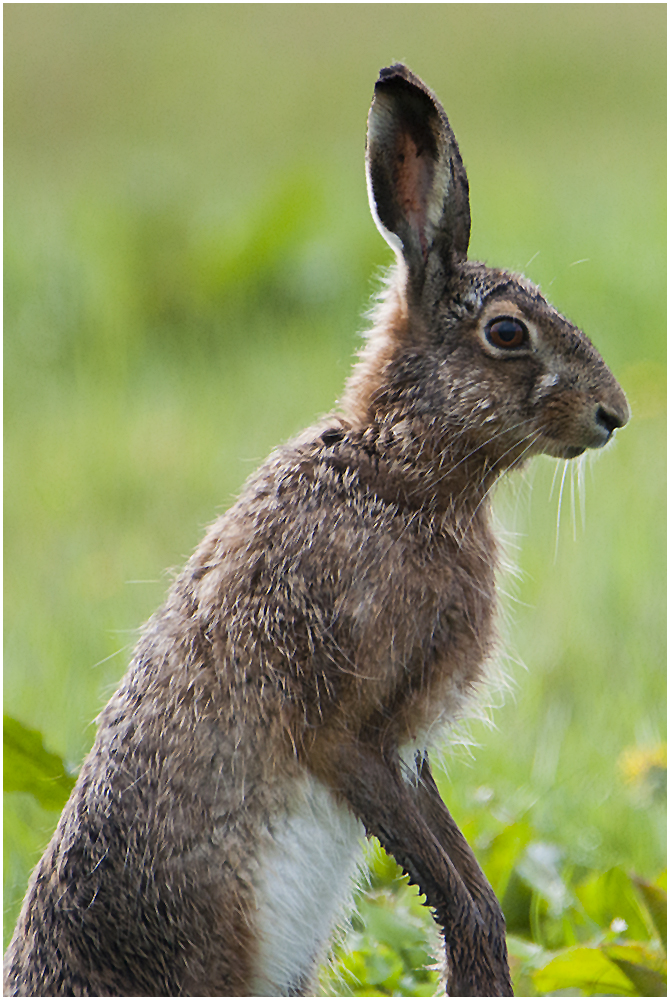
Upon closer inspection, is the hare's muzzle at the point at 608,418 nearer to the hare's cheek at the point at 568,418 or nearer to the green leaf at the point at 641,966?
the hare's cheek at the point at 568,418

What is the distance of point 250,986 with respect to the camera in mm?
2941

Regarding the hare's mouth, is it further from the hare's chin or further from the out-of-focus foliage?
the out-of-focus foliage

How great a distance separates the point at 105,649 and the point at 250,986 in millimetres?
2596

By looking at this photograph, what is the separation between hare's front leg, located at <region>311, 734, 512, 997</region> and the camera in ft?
9.37

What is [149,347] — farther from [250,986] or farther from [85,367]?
[250,986]

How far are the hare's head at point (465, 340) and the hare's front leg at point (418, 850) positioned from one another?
2.50ft

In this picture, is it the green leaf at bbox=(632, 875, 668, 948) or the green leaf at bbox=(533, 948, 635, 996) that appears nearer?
the green leaf at bbox=(533, 948, 635, 996)

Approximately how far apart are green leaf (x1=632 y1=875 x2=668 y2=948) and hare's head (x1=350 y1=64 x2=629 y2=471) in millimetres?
1261

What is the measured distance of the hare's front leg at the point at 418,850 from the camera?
2.86 m

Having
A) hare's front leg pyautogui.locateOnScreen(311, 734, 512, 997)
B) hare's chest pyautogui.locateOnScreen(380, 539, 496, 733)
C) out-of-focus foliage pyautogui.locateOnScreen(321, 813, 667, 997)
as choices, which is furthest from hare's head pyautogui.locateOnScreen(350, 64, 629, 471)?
out-of-focus foliage pyautogui.locateOnScreen(321, 813, 667, 997)

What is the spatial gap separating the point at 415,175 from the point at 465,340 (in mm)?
388

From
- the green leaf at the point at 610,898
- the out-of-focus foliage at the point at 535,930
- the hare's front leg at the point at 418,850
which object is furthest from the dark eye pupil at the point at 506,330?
the green leaf at the point at 610,898

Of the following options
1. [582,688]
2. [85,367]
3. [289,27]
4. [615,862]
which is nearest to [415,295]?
[615,862]

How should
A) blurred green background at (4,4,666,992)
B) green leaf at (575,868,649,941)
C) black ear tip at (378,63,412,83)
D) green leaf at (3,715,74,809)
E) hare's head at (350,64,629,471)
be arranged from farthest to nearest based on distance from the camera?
blurred green background at (4,4,666,992) < green leaf at (575,868,649,941) < green leaf at (3,715,74,809) < hare's head at (350,64,629,471) < black ear tip at (378,63,412,83)
